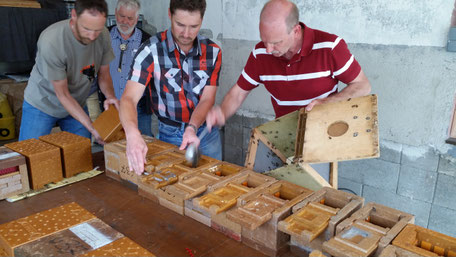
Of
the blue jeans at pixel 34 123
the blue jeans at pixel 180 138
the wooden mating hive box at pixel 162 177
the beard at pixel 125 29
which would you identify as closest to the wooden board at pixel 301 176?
the wooden mating hive box at pixel 162 177

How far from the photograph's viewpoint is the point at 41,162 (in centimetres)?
161

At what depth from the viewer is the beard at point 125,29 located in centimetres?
330

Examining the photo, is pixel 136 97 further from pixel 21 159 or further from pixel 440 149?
pixel 440 149

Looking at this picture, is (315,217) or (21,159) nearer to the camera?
(315,217)

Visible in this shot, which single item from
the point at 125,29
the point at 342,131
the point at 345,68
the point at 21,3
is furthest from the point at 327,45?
the point at 21,3

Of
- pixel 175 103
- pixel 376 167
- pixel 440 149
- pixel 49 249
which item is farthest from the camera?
pixel 376 167

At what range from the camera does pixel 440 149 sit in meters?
2.43

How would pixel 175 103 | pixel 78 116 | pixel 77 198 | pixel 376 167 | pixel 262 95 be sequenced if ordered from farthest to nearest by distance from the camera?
pixel 262 95
pixel 376 167
pixel 78 116
pixel 175 103
pixel 77 198

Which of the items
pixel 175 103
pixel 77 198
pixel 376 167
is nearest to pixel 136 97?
pixel 175 103

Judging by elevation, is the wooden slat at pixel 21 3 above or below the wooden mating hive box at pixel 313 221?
above

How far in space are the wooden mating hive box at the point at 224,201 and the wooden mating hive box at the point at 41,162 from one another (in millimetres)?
822

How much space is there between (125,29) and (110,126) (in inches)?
67.1

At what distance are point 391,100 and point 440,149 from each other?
482 millimetres

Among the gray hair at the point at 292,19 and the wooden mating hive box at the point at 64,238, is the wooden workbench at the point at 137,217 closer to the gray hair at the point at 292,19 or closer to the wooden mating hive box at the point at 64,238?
the wooden mating hive box at the point at 64,238
